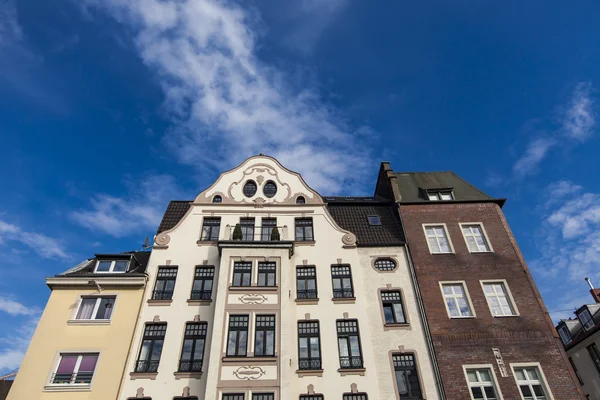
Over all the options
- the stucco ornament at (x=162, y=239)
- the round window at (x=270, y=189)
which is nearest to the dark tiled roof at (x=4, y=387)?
the stucco ornament at (x=162, y=239)

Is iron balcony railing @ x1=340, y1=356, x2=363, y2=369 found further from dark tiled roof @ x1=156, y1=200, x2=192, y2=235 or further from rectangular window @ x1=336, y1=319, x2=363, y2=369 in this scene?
dark tiled roof @ x1=156, y1=200, x2=192, y2=235

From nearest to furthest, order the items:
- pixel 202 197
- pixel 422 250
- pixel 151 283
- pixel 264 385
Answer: pixel 264 385 → pixel 151 283 → pixel 422 250 → pixel 202 197

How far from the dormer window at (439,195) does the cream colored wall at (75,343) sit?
20674mm

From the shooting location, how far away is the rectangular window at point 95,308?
21.8 m

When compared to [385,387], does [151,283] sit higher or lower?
higher

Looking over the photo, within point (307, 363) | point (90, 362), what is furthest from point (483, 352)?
point (90, 362)

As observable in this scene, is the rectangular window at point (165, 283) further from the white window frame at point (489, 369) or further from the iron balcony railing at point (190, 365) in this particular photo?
the white window frame at point (489, 369)

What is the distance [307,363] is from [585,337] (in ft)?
91.1

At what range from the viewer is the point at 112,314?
21703 millimetres

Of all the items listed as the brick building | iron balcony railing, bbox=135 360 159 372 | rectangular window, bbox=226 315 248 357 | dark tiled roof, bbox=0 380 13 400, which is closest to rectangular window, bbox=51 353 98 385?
iron balcony railing, bbox=135 360 159 372

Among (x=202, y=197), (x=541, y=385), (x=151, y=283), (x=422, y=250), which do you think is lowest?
(x=541, y=385)

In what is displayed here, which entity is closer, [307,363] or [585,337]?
[307,363]

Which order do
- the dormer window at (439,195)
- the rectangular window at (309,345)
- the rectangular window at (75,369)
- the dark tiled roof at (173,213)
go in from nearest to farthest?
the rectangular window at (75,369)
the rectangular window at (309,345)
the dark tiled roof at (173,213)
the dormer window at (439,195)

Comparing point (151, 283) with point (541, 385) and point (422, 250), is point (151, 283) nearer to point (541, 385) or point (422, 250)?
point (422, 250)
